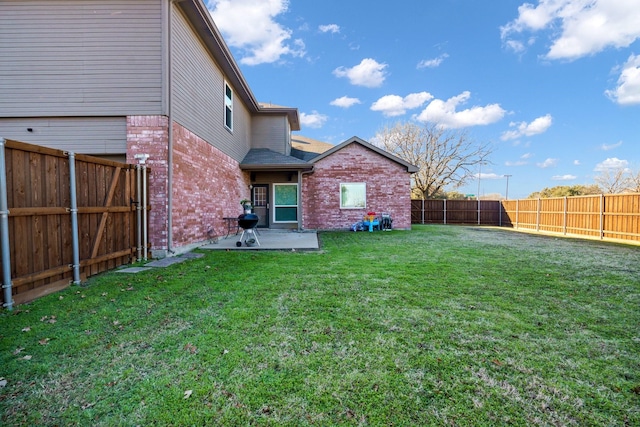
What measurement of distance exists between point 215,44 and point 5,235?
7014 millimetres

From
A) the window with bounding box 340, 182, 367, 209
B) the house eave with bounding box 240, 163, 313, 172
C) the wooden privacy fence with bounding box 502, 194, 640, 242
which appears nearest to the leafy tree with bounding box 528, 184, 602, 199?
the wooden privacy fence with bounding box 502, 194, 640, 242

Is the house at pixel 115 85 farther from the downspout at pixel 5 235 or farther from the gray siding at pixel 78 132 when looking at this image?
the downspout at pixel 5 235

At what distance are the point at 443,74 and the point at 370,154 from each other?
40.2 feet

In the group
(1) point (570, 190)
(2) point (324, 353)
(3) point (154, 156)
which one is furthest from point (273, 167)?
(1) point (570, 190)

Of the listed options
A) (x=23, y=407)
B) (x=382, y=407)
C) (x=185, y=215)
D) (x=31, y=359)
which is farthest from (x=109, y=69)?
(x=382, y=407)

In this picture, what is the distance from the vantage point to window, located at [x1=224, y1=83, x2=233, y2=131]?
10039mm

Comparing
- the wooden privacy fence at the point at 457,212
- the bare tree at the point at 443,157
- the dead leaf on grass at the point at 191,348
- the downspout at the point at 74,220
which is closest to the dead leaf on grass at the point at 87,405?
the dead leaf on grass at the point at 191,348

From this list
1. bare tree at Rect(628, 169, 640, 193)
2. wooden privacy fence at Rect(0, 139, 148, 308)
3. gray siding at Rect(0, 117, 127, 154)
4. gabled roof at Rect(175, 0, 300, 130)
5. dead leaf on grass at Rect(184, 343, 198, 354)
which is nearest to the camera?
dead leaf on grass at Rect(184, 343, 198, 354)

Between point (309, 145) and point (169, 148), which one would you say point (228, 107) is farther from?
point (309, 145)

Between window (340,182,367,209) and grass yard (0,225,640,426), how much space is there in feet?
29.0

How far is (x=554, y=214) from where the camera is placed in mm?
14367

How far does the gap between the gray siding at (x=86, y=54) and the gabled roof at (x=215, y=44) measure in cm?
99

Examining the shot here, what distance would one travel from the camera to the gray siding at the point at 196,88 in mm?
6523

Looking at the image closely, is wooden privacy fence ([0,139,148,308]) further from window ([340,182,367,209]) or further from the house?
window ([340,182,367,209])
